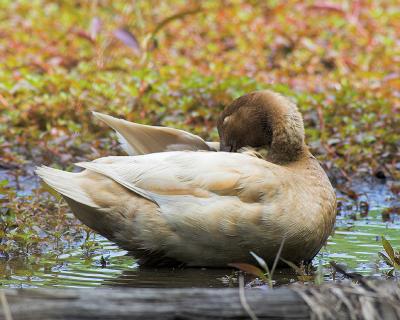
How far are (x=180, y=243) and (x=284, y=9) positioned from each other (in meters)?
7.43

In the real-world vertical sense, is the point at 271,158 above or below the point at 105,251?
above

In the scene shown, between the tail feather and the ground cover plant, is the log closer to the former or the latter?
the tail feather

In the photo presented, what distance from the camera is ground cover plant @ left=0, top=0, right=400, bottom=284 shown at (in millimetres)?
7105

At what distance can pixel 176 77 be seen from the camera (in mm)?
9125

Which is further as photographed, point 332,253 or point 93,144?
point 93,144

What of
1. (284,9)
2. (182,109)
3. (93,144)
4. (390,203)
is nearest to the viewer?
(390,203)

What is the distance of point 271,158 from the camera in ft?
17.4

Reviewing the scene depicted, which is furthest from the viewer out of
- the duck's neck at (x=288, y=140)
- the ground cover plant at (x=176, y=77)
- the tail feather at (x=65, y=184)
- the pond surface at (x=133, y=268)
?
the ground cover plant at (x=176, y=77)

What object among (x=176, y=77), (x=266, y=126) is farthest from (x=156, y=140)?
(x=176, y=77)

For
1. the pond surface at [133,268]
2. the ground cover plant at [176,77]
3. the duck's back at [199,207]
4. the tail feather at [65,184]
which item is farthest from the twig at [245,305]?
the ground cover plant at [176,77]

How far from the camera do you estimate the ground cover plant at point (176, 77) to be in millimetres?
7105

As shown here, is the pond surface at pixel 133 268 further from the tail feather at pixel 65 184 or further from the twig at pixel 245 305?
the twig at pixel 245 305

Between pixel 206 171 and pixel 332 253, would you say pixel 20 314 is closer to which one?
pixel 206 171

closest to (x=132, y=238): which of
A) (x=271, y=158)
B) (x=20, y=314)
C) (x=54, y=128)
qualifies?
(x=271, y=158)
